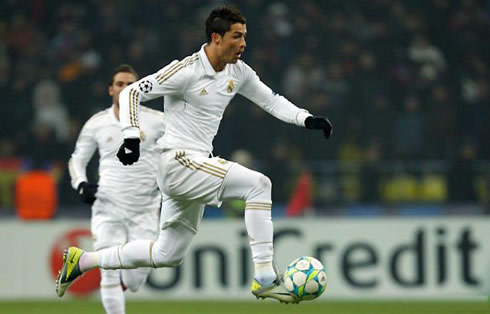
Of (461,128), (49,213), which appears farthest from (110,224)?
(461,128)

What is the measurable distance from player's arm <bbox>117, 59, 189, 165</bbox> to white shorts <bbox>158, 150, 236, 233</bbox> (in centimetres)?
43

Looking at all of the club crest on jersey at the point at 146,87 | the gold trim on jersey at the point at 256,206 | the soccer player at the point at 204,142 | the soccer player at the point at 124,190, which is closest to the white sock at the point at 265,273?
the soccer player at the point at 204,142

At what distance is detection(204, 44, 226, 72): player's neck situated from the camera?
271 inches

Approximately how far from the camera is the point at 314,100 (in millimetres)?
15203

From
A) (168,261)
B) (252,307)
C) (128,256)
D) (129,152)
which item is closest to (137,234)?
(128,256)

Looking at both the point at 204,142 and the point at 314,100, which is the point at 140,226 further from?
the point at 314,100

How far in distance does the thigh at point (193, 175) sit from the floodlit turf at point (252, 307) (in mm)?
3519

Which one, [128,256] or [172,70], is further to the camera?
[128,256]

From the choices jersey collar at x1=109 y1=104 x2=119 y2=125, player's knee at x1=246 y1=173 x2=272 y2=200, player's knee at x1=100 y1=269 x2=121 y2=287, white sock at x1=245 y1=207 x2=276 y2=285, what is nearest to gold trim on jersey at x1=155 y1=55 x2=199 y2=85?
player's knee at x1=246 y1=173 x2=272 y2=200

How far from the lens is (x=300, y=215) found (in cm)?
1326

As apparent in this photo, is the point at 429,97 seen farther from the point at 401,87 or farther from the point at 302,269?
the point at 302,269

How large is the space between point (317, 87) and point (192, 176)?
8.85 meters

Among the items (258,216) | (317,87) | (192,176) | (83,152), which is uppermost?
(317,87)

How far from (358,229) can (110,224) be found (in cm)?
453
